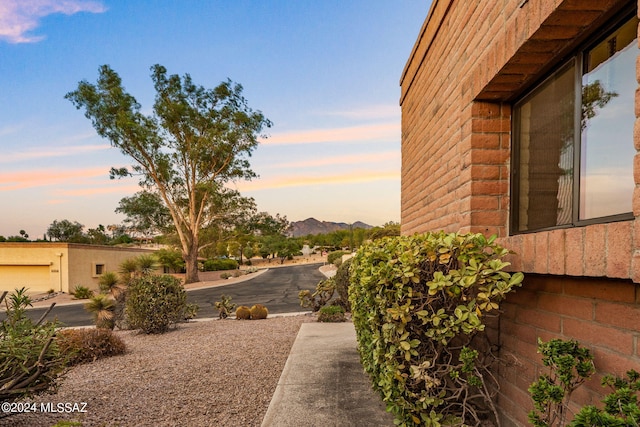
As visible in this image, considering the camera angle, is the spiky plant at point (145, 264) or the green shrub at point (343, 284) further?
the spiky plant at point (145, 264)

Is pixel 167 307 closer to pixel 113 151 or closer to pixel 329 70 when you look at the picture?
pixel 329 70

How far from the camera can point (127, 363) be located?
515cm

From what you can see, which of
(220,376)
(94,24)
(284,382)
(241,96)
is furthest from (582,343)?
(241,96)

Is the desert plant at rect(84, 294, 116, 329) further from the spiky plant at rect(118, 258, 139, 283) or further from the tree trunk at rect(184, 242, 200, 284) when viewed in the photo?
the tree trunk at rect(184, 242, 200, 284)

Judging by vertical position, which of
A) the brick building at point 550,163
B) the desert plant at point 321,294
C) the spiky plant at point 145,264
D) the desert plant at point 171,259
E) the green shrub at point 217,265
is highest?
the brick building at point 550,163

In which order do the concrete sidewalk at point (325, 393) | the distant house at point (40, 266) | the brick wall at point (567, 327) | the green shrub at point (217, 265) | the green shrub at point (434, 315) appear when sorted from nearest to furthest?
1. the brick wall at point (567, 327)
2. the green shrub at point (434, 315)
3. the concrete sidewalk at point (325, 393)
4. the distant house at point (40, 266)
5. the green shrub at point (217, 265)

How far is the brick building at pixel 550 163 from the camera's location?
1491 millimetres

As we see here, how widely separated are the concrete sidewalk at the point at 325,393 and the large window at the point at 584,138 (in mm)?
1928

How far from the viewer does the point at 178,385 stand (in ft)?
13.6

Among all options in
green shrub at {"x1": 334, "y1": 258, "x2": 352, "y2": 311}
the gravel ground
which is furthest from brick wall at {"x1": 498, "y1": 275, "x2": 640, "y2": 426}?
green shrub at {"x1": 334, "y1": 258, "x2": 352, "y2": 311}

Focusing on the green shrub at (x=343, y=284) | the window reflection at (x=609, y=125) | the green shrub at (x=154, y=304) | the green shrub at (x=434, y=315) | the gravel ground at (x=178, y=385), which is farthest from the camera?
the green shrub at (x=343, y=284)

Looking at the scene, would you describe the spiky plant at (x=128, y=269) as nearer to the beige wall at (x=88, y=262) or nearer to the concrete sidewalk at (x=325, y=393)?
the concrete sidewalk at (x=325, y=393)

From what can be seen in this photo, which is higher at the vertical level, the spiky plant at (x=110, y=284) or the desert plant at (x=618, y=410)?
the desert plant at (x=618, y=410)

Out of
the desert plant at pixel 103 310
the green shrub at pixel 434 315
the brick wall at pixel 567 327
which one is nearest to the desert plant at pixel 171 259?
the desert plant at pixel 103 310
